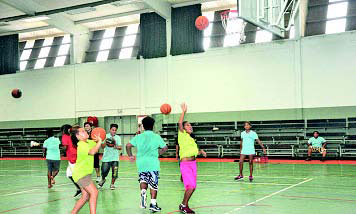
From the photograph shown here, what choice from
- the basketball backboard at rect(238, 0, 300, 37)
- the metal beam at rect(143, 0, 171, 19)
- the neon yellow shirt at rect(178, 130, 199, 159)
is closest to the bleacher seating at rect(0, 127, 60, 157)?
the metal beam at rect(143, 0, 171, 19)

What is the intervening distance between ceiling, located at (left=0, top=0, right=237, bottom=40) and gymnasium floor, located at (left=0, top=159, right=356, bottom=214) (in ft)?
38.9

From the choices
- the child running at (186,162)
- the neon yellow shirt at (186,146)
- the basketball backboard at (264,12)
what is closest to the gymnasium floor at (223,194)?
the child running at (186,162)

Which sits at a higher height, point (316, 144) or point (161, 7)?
point (161, 7)

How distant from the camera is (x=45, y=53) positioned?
103 ft

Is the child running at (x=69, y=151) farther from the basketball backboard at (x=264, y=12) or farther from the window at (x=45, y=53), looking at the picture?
the window at (x=45, y=53)

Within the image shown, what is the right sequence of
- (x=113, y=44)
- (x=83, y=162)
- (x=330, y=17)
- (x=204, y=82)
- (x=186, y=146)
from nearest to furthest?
1. (x=83, y=162)
2. (x=186, y=146)
3. (x=330, y=17)
4. (x=204, y=82)
5. (x=113, y=44)

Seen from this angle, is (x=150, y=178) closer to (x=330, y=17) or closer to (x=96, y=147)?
(x=96, y=147)

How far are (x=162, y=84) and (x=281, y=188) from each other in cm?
1533

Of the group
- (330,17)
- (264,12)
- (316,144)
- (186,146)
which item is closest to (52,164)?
(186,146)

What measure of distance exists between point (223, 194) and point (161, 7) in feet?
54.1

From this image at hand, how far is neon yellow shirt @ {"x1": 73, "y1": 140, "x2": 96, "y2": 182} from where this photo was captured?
22.3ft

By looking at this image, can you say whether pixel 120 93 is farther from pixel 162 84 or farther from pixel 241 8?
pixel 241 8

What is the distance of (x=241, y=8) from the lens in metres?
11.3

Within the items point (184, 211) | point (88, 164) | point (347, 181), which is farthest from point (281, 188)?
point (88, 164)
